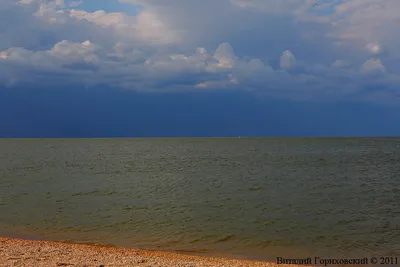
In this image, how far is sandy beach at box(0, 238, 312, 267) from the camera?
14875mm

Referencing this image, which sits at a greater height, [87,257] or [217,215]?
[87,257]

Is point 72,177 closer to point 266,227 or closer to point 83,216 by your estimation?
point 83,216

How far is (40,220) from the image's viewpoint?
90.6 ft

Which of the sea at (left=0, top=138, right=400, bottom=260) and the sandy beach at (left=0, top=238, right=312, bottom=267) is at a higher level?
the sandy beach at (left=0, top=238, right=312, bottom=267)

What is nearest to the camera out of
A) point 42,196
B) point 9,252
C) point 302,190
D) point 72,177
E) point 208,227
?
point 9,252

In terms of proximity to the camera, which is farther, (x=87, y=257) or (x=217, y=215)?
(x=217, y=215)

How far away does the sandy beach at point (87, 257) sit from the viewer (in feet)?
48.8

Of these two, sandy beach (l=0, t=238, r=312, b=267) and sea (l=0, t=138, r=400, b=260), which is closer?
sandy beach (l=0, t=238, r=312, b=267)

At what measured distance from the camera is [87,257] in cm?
1617

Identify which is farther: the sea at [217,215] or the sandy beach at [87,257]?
the sea at [217,215]

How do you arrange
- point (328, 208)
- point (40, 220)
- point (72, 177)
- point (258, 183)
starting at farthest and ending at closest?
point (72, 177), point (258, 183), point (328, 208), point (40, 220)

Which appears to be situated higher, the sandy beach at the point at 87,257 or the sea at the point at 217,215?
the sandy beach at the point at 87,257

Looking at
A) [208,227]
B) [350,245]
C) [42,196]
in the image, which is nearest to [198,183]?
[42,196]

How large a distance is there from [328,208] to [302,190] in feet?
35.0
